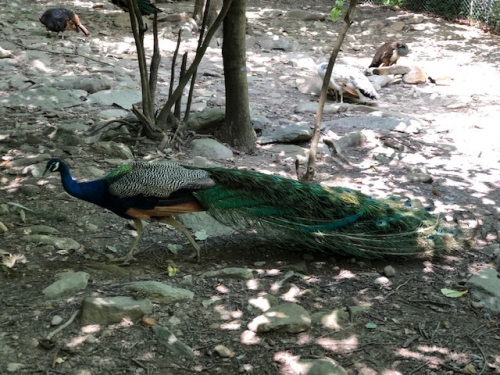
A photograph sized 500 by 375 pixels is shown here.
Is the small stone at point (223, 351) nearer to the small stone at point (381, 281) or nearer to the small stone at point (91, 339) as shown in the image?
the small stone at point (91, 339)

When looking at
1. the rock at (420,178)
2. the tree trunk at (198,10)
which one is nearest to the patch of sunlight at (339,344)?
the rock at (420,178)

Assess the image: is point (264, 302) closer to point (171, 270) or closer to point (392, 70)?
point (171, 270)

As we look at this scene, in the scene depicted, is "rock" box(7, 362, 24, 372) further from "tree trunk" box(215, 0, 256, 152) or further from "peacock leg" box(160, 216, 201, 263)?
"tree trunk" box(215, 0, 256, 152)

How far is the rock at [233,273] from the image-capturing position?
3938mm

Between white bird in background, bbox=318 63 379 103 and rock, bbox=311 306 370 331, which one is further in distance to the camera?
white bird in background, bbox=318 63 379 103

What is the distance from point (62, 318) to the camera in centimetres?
328

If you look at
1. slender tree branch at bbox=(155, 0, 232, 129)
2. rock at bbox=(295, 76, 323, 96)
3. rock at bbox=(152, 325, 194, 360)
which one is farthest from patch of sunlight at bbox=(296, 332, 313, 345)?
rock at bbox=(295, 76, 323, 96)

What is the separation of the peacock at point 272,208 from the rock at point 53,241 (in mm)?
409

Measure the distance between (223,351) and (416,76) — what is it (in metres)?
9.60

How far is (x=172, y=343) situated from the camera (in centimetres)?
312

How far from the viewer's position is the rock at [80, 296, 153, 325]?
10.7 ft

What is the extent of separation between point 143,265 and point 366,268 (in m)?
1.58

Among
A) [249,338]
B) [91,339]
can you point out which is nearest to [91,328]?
[91,339]

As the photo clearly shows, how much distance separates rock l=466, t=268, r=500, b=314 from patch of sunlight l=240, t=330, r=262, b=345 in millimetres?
1512
